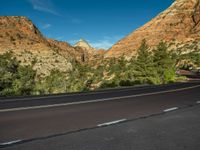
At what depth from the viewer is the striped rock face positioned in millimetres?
123431

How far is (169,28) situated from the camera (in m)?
132

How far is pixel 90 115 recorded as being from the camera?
24.3 feet

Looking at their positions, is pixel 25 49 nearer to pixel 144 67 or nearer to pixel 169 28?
pixel 144 67

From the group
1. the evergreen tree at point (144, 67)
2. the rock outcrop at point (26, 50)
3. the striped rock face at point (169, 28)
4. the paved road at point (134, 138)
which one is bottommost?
the paved road at point (134, 138)

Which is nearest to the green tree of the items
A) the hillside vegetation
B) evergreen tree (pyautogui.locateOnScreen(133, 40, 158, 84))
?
the hillside vegetation

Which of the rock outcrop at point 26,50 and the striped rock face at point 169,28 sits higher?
the striped rock face at point 169,28

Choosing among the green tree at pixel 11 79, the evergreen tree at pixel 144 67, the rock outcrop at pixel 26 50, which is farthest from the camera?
the rock outcrop at pixel 26 50

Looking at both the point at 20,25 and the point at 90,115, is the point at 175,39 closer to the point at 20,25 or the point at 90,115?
the point at 20,25

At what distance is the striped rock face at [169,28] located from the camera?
123 m

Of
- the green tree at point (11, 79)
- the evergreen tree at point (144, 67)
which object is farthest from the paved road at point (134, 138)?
the evergreen tree at point (144, 67)

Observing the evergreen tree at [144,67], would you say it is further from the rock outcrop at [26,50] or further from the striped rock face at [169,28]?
the striped rock face at [169,28]

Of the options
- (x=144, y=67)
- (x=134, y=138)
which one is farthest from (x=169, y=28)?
(x=134, y=138)

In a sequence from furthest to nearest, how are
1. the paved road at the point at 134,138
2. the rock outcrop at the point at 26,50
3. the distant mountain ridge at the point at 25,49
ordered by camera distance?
the distant mountain ridge at the point at 25,49
the rock outcrop at the point at 26,50
the paved road at the point at 134,138

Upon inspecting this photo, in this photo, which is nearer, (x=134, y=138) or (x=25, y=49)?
(x=134, y=138)
